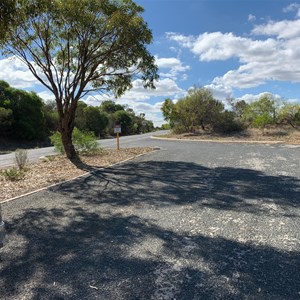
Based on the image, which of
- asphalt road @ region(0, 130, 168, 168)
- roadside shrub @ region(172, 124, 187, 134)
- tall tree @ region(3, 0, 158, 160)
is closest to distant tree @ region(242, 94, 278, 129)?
roadside shrub @ region(172, 124, 187, 134)

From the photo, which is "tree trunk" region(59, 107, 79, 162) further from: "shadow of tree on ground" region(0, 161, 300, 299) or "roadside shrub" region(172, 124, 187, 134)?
"roadside shrub" region(172, 124, 187, 134)

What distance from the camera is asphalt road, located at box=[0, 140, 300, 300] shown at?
3.31m

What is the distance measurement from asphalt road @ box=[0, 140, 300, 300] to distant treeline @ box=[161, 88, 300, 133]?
75.0 feet

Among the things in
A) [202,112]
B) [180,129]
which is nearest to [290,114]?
[202,112]

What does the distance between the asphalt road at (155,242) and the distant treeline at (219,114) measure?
22.8 meters

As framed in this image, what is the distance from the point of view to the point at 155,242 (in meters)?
4.46

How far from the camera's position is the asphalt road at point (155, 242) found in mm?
3307

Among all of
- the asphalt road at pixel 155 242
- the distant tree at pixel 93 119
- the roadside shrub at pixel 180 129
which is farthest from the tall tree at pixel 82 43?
the distant tree at pixel 93 119

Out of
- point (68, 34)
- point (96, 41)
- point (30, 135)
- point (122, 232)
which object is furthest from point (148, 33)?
point (30, 135)

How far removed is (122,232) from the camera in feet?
16.1

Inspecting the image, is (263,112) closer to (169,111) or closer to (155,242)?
(169,111)

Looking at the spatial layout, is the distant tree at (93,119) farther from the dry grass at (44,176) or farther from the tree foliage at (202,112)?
the dry grass at (44,176)

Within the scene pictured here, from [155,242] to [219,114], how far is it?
92.9 ft

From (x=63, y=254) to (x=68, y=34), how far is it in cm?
1001
